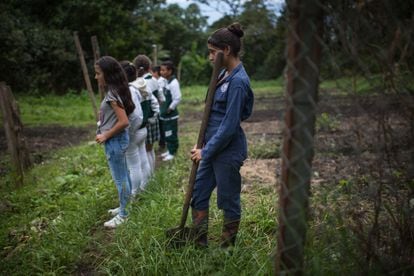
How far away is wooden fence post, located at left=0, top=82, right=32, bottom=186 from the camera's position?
18.5 ft

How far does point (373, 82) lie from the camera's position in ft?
7.12

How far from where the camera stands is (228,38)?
2.88m

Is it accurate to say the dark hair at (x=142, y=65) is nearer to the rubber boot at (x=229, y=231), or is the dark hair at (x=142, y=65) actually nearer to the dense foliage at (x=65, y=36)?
the rubber boot at (x=229, y=231)

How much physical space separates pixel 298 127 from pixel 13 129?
16.6 feet

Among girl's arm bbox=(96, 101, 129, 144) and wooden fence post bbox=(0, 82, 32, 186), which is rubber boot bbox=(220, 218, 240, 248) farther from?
wooden fence post bbox=(0, 82, 32, 186)

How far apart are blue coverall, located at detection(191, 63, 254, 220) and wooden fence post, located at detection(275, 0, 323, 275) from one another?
1029mm

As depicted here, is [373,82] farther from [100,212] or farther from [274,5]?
[100,212]

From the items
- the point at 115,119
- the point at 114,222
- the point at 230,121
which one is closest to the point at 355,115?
the point at 230,121

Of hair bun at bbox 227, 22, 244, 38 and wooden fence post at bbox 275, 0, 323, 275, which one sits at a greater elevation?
hair bun at bbox 227, 22, 244, 38

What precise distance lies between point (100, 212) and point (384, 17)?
368cm

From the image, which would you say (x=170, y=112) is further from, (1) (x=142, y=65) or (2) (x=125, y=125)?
(2) (x=125, y=125)

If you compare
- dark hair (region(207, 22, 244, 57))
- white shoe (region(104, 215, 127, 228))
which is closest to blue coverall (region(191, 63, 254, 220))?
dark hair (region(207, 22, 244, 57))

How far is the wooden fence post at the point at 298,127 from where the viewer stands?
5.49ft

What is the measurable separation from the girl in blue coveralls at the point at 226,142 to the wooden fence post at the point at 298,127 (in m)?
1.04
